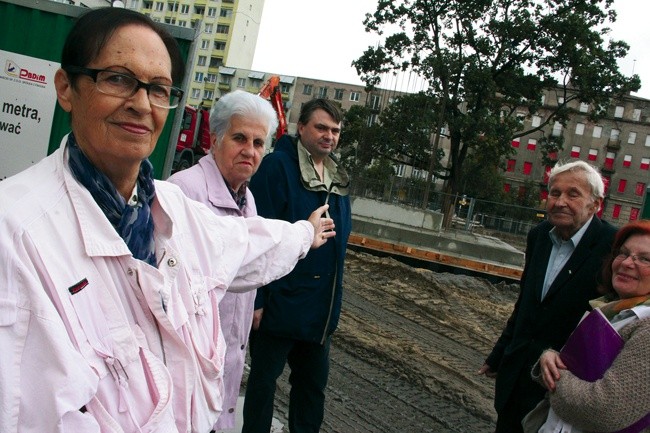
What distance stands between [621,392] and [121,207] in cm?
203

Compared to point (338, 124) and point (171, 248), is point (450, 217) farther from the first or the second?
point (171, 248)

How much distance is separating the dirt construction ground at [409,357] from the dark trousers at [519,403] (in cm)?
140

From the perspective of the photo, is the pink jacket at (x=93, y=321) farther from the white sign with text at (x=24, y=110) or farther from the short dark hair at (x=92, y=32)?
the white sign with text at (x=24, y=110)

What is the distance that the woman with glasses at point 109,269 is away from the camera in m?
1.10

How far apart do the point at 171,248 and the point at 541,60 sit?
29.7m

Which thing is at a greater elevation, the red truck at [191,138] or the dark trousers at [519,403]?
the red truck at [191,138]

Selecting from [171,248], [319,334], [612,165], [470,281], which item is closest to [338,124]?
[319,334]

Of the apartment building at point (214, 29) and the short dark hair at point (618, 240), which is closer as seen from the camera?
the short dark hair at point (618, 240)

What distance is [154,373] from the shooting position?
132 centimetres

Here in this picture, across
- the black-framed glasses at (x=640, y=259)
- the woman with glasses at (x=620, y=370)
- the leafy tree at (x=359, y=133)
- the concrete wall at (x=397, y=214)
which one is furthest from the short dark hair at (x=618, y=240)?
the leafy tree at (x=359, y=133)

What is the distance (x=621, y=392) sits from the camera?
7.56ft

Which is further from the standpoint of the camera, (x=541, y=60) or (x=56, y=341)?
(x=541, y=60)

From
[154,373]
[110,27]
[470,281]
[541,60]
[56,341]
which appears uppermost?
[541,60]

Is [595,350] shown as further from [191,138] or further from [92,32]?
[191,138]
